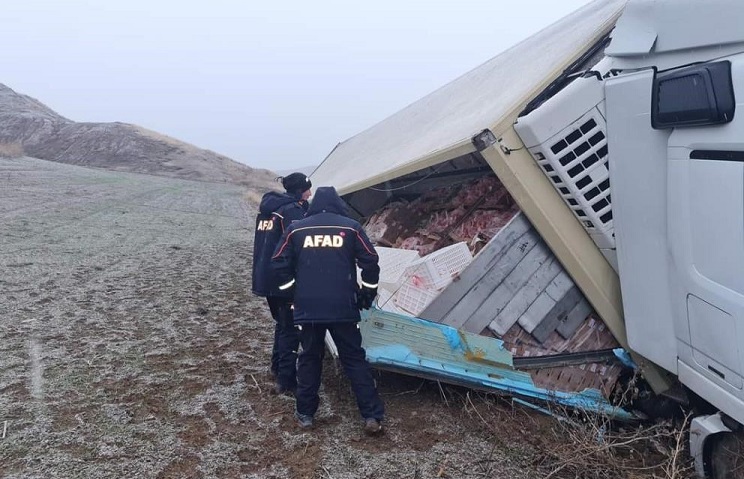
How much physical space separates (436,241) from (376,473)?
2760 mm

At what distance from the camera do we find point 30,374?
4.44 m

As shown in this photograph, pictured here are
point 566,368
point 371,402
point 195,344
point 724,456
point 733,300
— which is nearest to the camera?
point 733,300

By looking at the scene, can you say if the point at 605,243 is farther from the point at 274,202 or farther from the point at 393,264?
the point at 274,202

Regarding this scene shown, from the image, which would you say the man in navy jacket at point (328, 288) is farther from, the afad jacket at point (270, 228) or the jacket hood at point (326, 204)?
the afad jacket at point (270, 228)

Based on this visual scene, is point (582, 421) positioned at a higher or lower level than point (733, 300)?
lower

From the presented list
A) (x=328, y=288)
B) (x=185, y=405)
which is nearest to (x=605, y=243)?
(x=328, y=288)

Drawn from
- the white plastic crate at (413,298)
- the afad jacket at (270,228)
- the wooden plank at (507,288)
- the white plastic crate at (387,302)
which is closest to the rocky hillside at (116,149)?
the white plastic crate at (387,302)

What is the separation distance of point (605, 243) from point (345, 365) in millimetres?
1919

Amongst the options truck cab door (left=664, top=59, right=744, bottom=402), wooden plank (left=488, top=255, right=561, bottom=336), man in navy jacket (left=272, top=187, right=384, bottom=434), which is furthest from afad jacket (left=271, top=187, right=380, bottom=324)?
truck cab door (left=664, top=59, right=744, bottom=402)

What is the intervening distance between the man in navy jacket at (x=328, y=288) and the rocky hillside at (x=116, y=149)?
119 ft

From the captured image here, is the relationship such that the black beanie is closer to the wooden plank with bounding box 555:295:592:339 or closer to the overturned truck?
the overturned truck

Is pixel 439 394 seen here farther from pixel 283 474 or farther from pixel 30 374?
pixel 30 374

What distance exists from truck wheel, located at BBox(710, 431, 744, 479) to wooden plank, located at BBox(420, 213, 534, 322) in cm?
170

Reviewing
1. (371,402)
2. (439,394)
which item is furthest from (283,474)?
(439,394)
